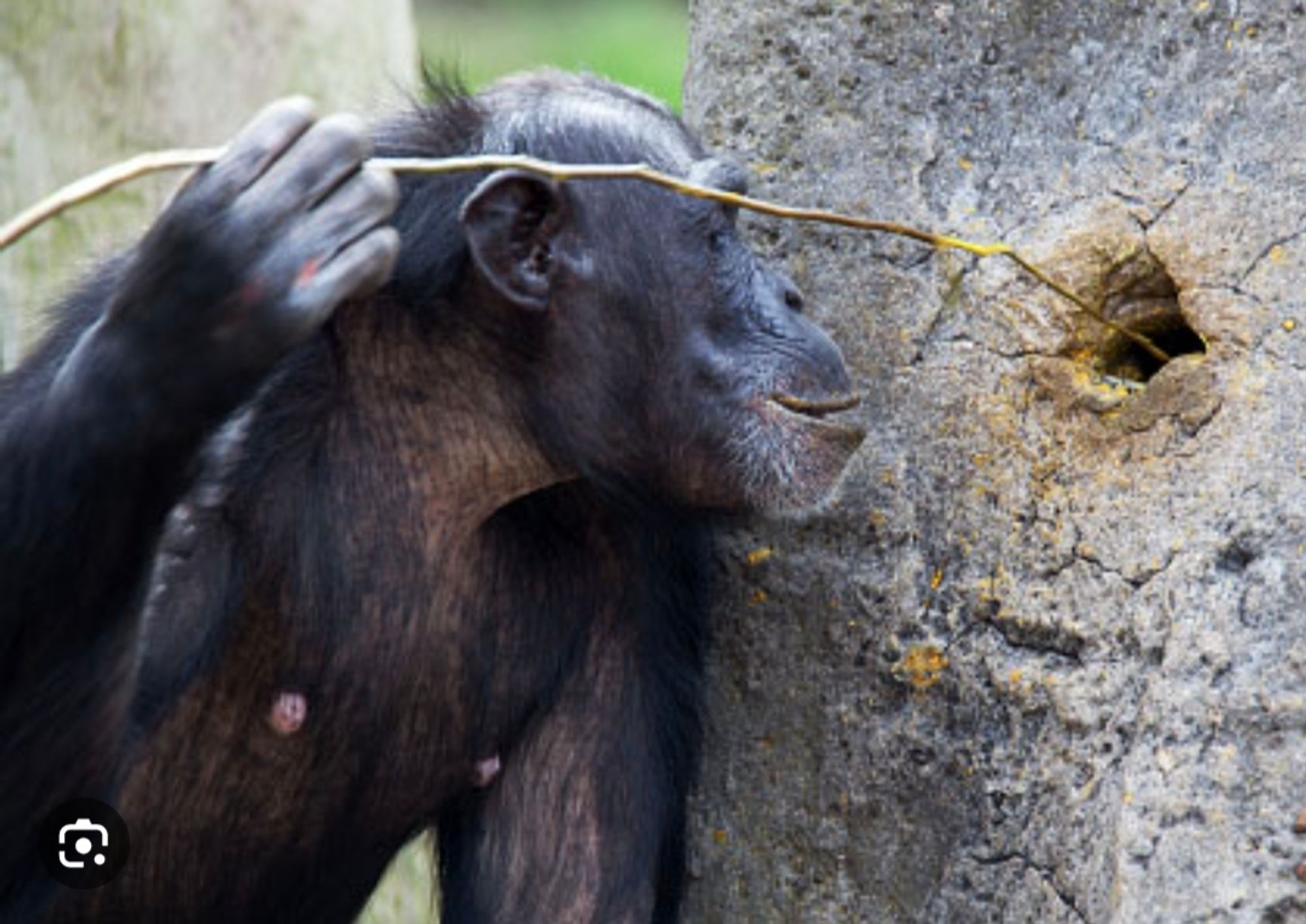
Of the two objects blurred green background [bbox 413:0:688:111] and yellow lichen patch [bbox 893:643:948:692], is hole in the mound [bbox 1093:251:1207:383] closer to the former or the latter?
yellow lichen patch [bbox 893:643:948:692]

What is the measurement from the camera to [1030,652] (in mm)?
3543

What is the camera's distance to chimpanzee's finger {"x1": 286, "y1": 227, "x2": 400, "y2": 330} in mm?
3049

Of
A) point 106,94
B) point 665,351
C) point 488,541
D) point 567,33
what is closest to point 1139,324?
point 665,351

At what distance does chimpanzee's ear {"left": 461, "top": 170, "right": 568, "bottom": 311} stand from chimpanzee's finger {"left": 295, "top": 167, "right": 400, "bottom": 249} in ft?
1.60

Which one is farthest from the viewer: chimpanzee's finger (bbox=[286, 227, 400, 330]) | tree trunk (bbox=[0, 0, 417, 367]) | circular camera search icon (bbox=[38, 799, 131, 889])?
tree trunk (bbox=[0, 0, 417, 367])

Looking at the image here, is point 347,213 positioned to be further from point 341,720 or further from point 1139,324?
point 1139,324

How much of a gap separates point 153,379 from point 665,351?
0.88 m

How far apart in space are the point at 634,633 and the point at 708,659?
5.4 inches

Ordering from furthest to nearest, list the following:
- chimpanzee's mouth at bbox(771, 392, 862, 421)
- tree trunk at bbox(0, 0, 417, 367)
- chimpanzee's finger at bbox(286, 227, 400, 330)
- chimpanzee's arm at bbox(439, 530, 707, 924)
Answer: tree trunk at bbox(0, 0, 417, 367) < chimpanzee's arm at bbox(439, 530, 707, 924) < chimpanzee's mouth at bbox(771, 392, 862, 421) < chimpanzee's finger at bbox(286, 227, 400, 330)

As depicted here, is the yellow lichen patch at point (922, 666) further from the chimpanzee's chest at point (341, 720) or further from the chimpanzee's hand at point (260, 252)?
the chimpanzee's hand at point (260, 252)

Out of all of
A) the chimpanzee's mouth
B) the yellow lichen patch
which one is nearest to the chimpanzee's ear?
the chimpanzee's mouth

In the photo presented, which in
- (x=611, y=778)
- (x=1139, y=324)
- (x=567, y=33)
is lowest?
(x=567, y=33)

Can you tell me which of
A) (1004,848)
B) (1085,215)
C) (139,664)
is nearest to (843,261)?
(1085,215)

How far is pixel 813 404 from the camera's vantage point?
11.9 feet
